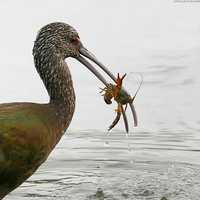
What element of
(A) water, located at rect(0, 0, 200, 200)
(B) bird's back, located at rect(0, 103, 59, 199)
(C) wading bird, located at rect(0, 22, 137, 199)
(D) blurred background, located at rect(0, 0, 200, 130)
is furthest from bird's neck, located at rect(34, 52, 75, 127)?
(D) blurred background, located at rect(0, 0, 200, 130)

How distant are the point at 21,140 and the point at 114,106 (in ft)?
23.8

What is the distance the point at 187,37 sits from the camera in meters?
20.0

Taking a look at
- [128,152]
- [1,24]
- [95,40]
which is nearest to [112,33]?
[95,40]

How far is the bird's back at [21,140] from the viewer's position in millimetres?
7504

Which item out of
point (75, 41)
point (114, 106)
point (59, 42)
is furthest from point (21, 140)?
point (114, 106)

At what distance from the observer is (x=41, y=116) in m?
7.89

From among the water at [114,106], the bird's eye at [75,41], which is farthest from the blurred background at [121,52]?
the bird's eye at [75,41]

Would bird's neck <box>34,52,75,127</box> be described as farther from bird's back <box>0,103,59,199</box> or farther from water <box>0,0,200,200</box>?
water <box>0,0,200,200</box>

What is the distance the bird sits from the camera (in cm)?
754

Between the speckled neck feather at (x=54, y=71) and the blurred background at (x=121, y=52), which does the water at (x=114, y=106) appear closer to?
the blurred background at (x=121, y=52)

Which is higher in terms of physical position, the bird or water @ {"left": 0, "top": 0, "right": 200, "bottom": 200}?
the bird

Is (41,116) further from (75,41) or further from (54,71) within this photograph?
(75,41)

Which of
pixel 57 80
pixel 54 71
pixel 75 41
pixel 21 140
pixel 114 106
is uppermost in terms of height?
pixel 75 41

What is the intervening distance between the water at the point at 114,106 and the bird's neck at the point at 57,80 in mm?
1490
